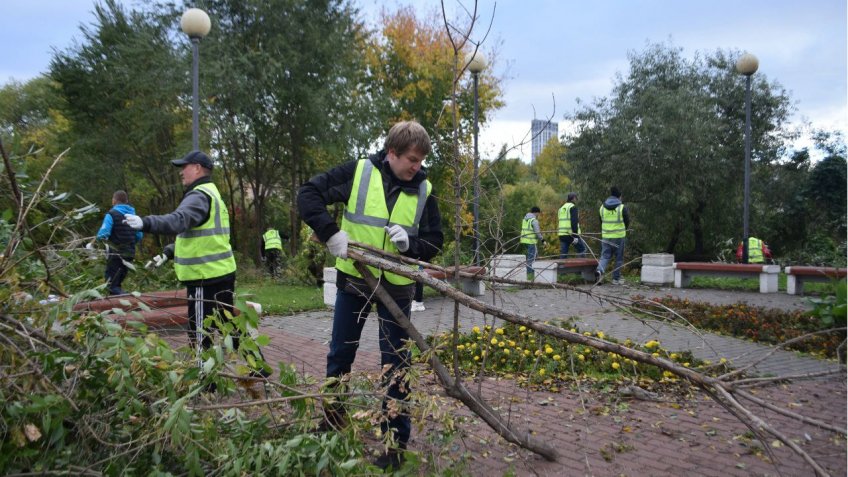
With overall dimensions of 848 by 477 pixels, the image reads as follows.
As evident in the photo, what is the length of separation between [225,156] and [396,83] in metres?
9.10

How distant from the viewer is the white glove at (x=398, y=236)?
3293mm

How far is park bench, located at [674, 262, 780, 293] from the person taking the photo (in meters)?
12.2

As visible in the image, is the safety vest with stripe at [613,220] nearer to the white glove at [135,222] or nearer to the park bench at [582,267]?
the park bench at [582,267]

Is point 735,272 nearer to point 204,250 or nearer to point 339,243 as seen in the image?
point 204,250

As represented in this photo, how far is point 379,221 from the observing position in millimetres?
3385

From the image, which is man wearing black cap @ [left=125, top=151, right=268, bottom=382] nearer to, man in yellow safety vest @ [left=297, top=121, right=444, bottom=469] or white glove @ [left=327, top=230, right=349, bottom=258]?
man in yellow safety vest @ [left=297, top=121, right=444, bottom=469]

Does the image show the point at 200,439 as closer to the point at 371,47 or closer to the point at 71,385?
the point at 71,385

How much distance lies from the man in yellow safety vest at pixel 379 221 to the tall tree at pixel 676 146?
637 inches

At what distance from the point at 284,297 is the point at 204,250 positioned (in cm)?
653

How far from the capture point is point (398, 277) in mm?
3303

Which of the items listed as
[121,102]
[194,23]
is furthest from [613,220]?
[121,102]

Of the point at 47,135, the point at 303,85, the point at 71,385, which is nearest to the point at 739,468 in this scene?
the point at 71,385

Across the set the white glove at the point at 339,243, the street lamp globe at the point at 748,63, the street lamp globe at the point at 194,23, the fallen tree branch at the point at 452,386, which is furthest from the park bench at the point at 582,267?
the white glove at the point at 339,243

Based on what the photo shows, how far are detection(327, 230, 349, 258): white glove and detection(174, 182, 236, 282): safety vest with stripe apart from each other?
5.24 feet
